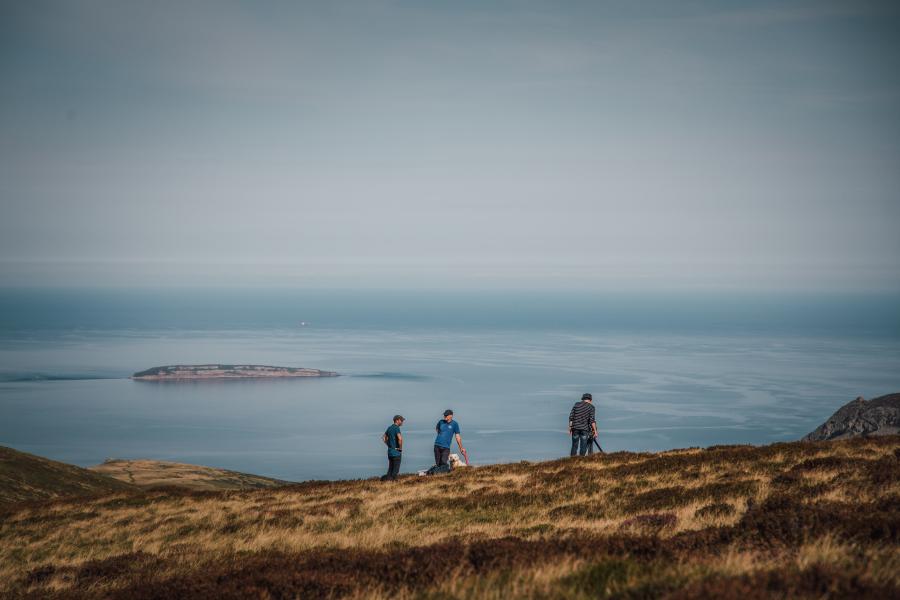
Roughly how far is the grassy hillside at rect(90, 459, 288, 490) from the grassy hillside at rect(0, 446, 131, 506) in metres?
10.6

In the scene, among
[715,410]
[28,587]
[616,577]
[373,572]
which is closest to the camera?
[616,577]

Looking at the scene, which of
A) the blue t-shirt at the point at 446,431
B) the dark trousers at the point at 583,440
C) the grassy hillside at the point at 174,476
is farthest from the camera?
the grassy hillside at the point at 174,476

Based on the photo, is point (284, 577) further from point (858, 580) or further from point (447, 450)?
point (447, 450)

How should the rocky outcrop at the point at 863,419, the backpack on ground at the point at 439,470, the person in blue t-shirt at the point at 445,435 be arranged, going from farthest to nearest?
the rocky outcrop at the point at 863,419, the backpack on ground at the point at 439,470, the person in blue t-shirt at the point at 445,435

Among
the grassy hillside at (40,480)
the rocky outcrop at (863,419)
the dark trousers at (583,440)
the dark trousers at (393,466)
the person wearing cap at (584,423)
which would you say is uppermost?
the person wearing cap at (584,423)

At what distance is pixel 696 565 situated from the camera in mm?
7781

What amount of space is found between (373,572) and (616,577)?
3.33 m

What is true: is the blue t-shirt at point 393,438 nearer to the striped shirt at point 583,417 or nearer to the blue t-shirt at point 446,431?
the blue t-shirt at point 446,431

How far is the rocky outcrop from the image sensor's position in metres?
37.2


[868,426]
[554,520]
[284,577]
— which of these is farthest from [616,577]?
[868,426]

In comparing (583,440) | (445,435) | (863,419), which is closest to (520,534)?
(445,435)

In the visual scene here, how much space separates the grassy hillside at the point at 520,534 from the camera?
25.0 ft

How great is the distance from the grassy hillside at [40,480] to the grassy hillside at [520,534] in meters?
15.4

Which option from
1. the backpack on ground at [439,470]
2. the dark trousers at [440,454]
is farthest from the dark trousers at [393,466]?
the backpack on ground at [439,470]
